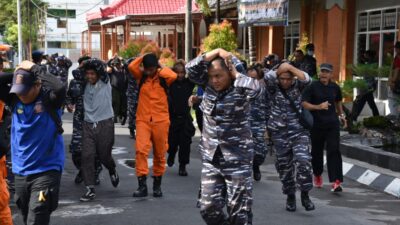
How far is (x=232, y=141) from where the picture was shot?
5203 mm

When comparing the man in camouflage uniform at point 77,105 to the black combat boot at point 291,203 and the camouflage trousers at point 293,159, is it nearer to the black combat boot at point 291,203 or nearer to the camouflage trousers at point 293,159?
the camouflage trousers at point 293,159

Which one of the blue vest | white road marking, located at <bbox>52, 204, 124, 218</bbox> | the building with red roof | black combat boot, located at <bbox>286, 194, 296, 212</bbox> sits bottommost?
white road marking, located at <bbox>52, 204, 124, 218</bbox>

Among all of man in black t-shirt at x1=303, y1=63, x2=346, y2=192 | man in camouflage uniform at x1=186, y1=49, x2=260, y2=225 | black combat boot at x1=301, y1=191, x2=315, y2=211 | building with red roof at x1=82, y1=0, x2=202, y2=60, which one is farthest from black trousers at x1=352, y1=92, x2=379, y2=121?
building with red roof at x1=82, y1=0, x2=202, y2=60

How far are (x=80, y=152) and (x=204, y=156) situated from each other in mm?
3371

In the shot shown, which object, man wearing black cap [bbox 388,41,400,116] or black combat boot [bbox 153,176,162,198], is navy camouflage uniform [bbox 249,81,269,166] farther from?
man wearing black cap [bbox 388,41,400,116]

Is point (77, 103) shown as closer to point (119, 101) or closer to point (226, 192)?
point (226, 192)

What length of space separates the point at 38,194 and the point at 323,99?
4.39 meters

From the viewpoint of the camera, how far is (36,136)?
499cm

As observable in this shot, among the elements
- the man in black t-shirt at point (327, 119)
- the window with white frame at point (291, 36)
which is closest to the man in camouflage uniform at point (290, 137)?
the man in black t-shirt at point (327, 119)

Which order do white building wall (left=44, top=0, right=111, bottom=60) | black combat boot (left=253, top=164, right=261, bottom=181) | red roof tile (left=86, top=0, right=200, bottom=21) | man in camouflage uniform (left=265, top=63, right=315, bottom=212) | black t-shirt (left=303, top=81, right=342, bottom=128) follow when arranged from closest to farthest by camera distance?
man in camouflage uniform (left=265, top=63, right=315, bottom=212)
black t-shirt (left=303, top=81, right=342, bottom=128)
black combat boot (left=253, top=164, right=261, bottom=181)
red roof tile (left=86, top=0, right=200, bottom=21)
white building wall (left=44, top=0, right=111, bottom=60)

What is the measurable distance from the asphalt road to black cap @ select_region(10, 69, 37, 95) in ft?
6.74

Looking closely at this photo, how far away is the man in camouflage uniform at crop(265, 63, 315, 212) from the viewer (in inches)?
277

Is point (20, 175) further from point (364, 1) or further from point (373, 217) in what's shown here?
point (364, 1)

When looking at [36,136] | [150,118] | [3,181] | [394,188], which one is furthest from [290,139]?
[3,181]
